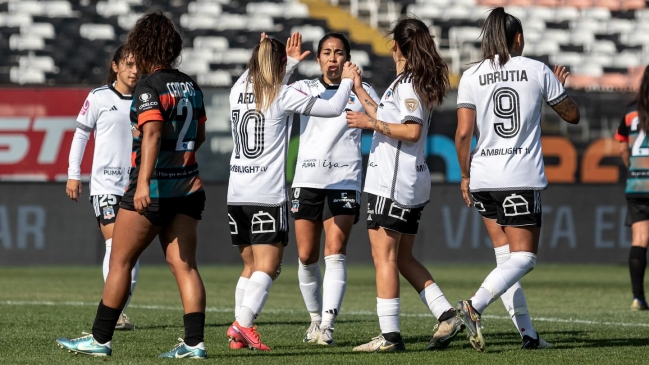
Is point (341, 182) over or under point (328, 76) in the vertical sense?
under

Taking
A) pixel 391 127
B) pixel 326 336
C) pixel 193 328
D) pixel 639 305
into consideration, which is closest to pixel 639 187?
pixel 639 305

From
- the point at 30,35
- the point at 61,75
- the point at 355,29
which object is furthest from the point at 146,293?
the point at 355,29

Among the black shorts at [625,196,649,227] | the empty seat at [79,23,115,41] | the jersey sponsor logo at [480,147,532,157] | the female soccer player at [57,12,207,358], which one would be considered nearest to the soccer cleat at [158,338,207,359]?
the female soccer player at [57,12,207,358]

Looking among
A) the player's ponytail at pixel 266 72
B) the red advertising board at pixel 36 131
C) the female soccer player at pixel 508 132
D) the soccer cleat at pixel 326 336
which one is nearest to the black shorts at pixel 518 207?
the female soccer player at pixel 508 132

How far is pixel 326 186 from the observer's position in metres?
8.20

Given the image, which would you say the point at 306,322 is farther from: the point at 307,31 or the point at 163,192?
the point at 307,31

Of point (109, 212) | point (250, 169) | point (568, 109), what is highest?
point (568, 109)

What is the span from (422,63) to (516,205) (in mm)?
1096

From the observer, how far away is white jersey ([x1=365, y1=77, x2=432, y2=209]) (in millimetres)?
7273

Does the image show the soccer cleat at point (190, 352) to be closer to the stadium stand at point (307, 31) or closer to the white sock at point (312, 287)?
the white sock at point (312, 287)

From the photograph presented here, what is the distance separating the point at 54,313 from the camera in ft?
32.3

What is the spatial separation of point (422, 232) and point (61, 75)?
7.28 meters

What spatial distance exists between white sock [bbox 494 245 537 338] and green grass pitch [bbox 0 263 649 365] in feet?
0.56

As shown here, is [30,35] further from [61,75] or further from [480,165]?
[480,165]
